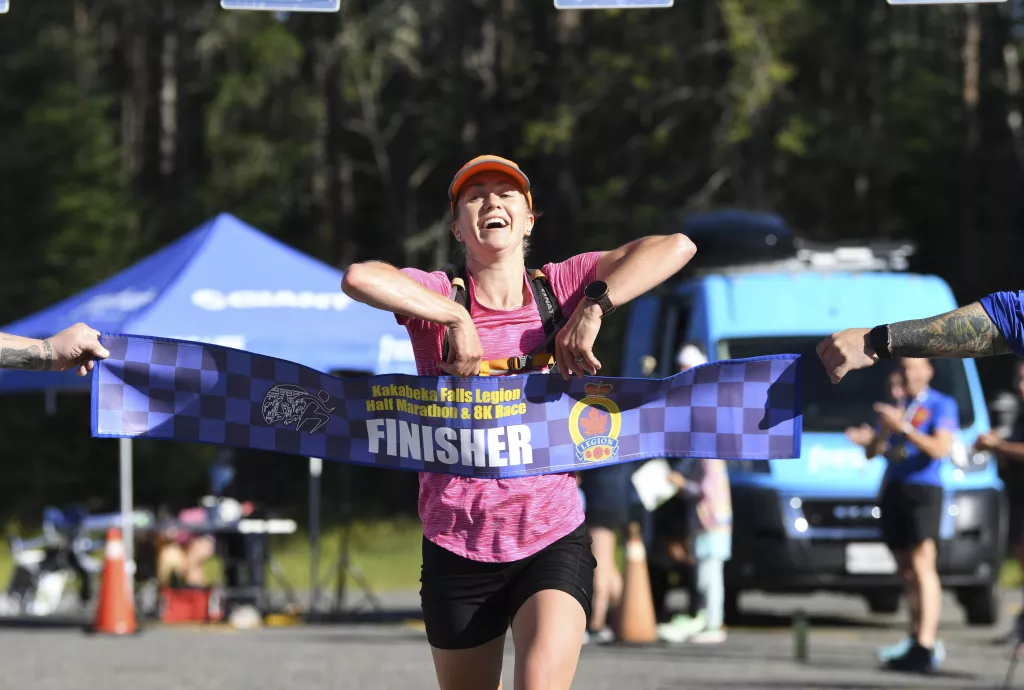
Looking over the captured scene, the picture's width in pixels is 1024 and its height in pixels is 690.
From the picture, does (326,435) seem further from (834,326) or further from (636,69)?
(636,69)

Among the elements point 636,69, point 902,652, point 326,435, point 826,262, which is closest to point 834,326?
point 826,262

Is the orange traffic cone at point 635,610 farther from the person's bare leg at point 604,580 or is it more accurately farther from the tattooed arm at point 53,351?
the tattooed arm at point 53,351

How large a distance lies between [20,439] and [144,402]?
115ft

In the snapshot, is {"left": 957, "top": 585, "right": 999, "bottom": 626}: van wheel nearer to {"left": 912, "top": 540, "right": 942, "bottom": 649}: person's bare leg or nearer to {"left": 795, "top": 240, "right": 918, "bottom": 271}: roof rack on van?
{"left": 795, "top": 240, "right": 918, "bottom": 271}: roof rack on van

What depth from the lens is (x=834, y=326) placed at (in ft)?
50.5

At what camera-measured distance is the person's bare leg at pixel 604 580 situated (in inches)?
540

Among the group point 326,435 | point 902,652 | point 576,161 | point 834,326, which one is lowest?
point 902,652

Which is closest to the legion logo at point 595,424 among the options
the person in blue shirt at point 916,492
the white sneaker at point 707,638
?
the person in blue shirt at point 916,492

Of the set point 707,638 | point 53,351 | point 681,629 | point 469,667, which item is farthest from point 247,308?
point 469,667

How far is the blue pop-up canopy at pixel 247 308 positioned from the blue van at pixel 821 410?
240 centimetres

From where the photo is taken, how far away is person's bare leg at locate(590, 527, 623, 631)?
45.0 feet

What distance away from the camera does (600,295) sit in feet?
18.3

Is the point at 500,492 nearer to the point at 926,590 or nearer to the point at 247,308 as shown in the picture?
the point at 926,590

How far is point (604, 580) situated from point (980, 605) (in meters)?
3.56
